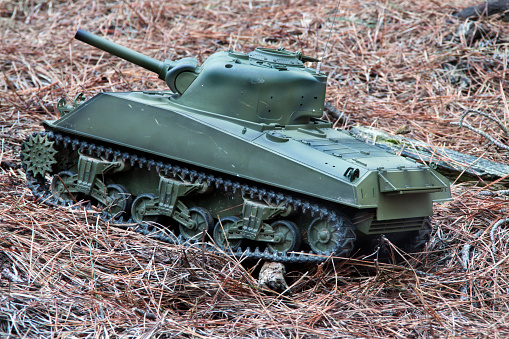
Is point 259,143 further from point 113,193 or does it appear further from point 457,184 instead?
point 457,184

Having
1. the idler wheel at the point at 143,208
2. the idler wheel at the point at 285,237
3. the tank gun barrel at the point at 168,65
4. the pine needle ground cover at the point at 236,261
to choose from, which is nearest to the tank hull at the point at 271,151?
the tank gun barrel at the point at 168,65

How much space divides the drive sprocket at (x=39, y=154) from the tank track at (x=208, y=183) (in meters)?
0.11

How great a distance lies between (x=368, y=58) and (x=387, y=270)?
6393 millimetres

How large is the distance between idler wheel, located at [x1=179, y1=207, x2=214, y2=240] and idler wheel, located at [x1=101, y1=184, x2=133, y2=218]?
2.37 feet

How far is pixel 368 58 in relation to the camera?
11461mm

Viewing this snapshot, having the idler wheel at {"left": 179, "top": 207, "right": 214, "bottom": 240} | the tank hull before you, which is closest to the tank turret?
the tank hull

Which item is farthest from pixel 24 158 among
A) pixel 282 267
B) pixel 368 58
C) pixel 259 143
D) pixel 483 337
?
pixel 368 58

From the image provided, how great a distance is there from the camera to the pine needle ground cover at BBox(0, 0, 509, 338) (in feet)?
16.4

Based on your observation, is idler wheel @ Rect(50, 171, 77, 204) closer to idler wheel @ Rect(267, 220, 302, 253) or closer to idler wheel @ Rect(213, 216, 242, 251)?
idler wheel @ Rect(213, 216, 242, 251)

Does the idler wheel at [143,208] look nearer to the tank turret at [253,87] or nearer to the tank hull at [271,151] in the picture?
the tank hull at [271,151]

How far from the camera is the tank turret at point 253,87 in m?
6.52

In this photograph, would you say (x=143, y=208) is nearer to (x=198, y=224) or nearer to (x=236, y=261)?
(x=198, y=224)

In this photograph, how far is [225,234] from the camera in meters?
6.27

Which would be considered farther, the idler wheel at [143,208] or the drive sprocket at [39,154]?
the drive sprocket at [39,154]
